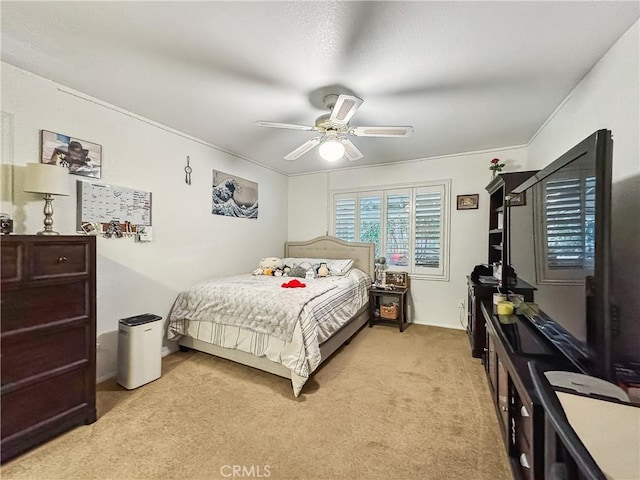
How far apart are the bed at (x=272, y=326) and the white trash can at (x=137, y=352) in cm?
47

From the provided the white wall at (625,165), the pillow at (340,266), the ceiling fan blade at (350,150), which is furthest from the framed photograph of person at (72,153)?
the white wall at (625,165)

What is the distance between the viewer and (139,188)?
2719 millimetres

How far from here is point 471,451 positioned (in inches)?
64.8

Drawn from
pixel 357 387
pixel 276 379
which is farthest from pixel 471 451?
pixel 276 379

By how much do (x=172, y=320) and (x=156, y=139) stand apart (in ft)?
6.41

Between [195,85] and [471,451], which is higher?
[195,85]

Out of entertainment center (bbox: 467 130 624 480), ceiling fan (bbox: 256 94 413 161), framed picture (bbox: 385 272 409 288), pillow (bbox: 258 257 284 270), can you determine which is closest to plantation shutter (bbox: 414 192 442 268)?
framed picture (bbox: 385 272 409 288)

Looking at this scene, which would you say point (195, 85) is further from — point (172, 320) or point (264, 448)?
point (264, 448)

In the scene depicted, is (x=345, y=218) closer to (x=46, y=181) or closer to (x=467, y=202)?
(x=467, y=202)

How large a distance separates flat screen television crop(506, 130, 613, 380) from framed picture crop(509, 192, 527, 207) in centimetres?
14

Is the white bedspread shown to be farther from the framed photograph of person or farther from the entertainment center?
the framed photograph of person

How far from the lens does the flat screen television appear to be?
3.45 ft
